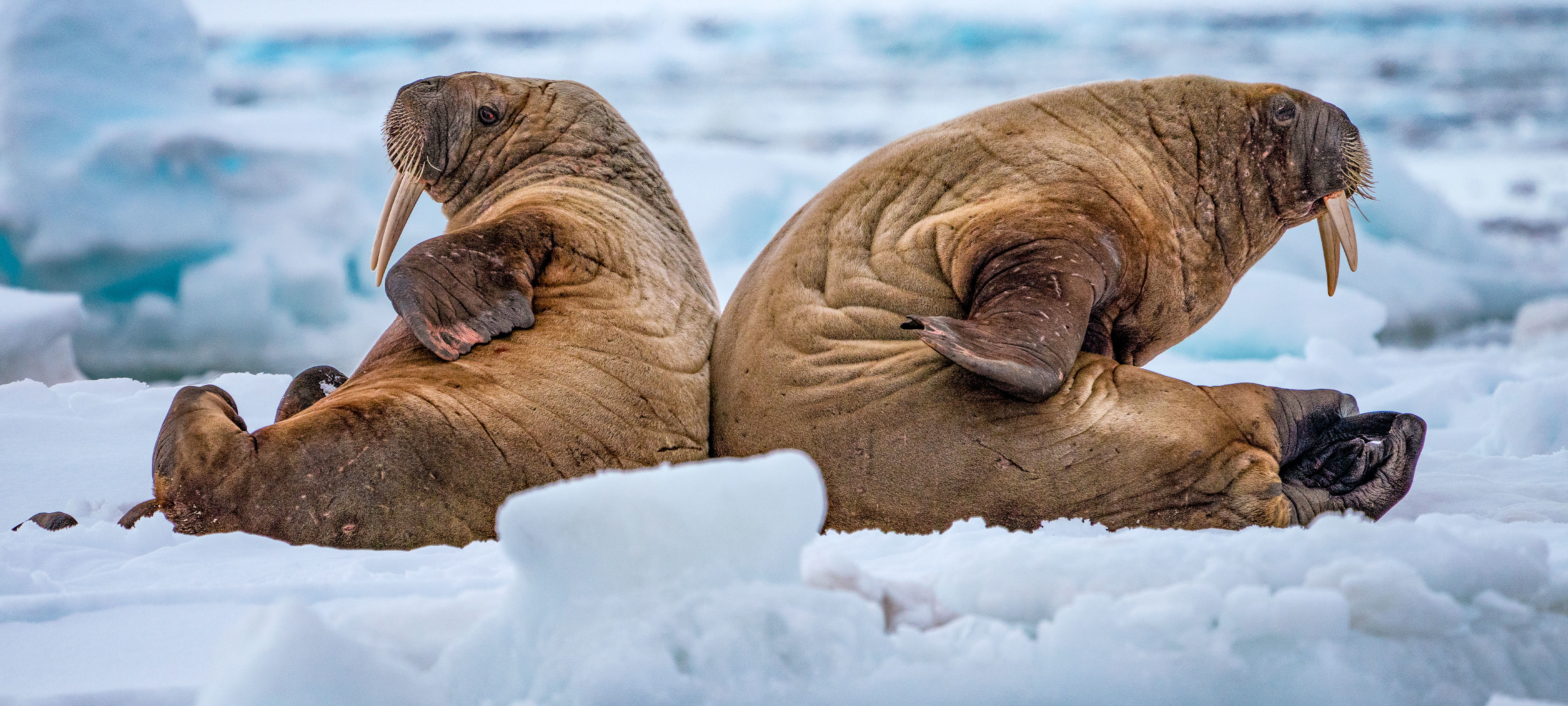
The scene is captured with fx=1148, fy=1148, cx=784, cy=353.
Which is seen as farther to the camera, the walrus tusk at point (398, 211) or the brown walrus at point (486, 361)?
the walrus tusk at point (398, 211)

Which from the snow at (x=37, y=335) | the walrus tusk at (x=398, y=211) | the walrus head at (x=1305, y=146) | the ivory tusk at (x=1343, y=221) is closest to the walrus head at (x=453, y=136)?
the walrus tusk at (x=398, y=211)

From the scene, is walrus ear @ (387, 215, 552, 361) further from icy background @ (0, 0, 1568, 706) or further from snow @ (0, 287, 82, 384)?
snow @ (0, 287, 82, 384)

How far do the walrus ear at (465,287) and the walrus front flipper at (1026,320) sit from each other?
1310 millimetres

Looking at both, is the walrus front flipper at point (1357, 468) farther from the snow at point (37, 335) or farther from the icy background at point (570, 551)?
the snow at point (37, 335)

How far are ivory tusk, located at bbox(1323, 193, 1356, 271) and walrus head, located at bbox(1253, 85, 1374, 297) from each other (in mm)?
25

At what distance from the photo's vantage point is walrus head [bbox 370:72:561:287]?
14.0ft

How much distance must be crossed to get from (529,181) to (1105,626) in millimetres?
3140

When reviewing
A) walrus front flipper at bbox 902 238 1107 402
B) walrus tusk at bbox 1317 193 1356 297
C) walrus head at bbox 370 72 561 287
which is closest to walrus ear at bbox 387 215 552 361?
walrus head at bbox 370 72 561 287

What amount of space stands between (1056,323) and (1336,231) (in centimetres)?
166

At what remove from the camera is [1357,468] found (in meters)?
3.13

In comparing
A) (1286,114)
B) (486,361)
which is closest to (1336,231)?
(1286,114)

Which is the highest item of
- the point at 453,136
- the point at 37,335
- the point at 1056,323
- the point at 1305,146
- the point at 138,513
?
the point at 1305,146

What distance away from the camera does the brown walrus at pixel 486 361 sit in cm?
297

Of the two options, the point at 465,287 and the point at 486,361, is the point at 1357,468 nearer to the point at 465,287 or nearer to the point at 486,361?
the point at 486,361
